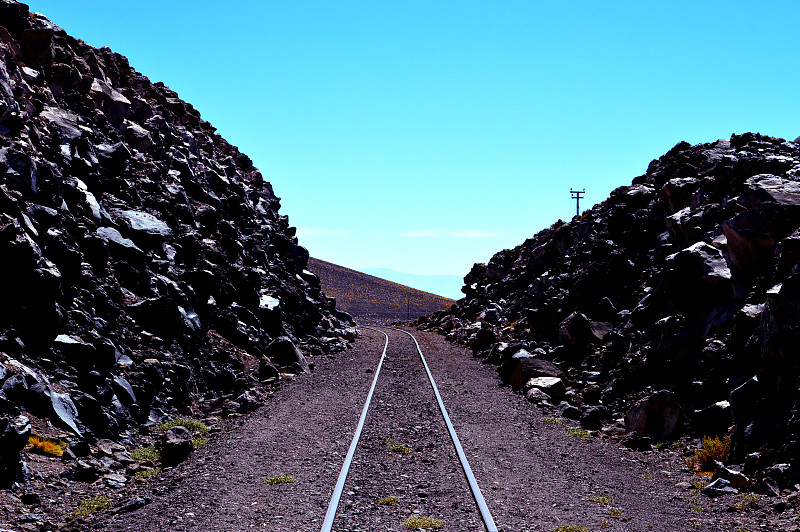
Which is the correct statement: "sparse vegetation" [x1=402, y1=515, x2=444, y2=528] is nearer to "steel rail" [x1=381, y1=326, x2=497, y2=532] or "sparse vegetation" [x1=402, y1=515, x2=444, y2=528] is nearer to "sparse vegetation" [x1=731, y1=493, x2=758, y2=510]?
"steel rail" [x1=381, y1=326, x2=497, y2=532]

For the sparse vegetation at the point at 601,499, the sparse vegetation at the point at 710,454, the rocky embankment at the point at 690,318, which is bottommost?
the sparse vegetation at the point at 601,499

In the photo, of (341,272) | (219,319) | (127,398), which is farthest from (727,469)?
(341,272)

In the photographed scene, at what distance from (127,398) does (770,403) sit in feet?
41.5

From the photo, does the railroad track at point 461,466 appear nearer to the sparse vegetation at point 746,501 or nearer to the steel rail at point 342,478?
the steel rail at point 342,478

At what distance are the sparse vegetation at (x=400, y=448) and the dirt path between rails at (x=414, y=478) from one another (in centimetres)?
15

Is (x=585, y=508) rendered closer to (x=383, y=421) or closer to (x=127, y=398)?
(x=383, y=421)

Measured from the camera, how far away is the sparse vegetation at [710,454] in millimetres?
11203

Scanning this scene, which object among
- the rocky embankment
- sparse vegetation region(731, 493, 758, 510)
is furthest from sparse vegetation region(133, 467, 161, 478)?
the rocky embankment

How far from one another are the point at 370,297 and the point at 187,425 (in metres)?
90.1

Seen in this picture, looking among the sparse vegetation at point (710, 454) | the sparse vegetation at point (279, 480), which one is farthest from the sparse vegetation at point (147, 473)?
the sparse vegetation at point (710, 454)

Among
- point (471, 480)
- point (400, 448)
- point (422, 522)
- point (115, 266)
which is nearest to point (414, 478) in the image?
point (471, 480)

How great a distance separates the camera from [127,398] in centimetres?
1363

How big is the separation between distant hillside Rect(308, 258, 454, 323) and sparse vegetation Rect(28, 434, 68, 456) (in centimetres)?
6237

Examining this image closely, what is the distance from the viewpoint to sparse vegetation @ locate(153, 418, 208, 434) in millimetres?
13707
